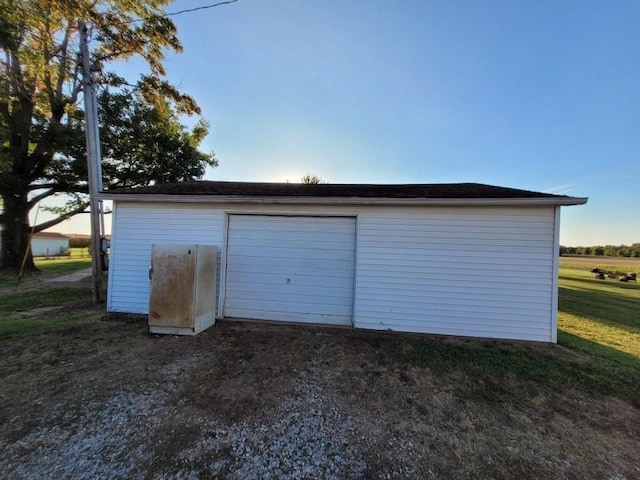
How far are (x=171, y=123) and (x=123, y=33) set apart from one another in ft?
11.3

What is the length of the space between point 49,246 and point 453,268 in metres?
44.6

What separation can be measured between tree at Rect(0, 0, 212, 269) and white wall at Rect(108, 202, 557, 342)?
31.1 ft

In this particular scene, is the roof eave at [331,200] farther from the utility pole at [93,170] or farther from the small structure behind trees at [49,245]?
the small structure behind trees at [49,245]

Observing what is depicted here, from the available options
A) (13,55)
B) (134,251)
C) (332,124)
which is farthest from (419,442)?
(13,55)

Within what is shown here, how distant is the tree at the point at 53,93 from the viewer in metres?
9.62

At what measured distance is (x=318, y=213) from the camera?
5.48 meters

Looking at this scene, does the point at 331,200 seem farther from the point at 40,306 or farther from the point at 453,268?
the point at 40,306

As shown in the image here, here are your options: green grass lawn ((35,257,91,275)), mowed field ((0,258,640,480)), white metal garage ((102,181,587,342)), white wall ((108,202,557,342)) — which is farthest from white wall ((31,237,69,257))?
white wall ((108,202,557,342))

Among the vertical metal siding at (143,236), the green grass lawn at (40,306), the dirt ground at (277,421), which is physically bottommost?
the green grass lawn at (40,306)

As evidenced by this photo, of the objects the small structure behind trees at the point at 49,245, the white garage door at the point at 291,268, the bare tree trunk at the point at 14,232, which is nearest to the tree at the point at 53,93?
the bare tree trunk at the point at 14,232

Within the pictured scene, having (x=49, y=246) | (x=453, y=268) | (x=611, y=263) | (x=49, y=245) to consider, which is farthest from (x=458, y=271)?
(x=49, y=245)

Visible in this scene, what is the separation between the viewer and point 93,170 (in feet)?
21.4

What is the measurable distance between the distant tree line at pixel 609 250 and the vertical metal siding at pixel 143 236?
55.8 m

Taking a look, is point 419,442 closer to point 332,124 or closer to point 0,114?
point 332,124
